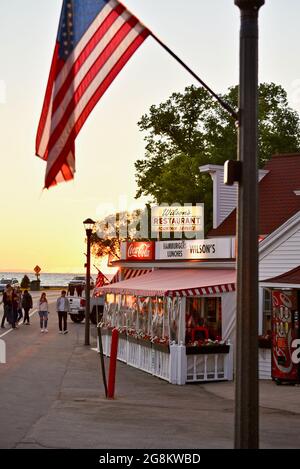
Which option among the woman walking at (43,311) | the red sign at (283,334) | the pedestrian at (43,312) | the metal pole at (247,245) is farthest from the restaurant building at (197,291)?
the metal pole at (247,245)

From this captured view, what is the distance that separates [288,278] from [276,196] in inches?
351

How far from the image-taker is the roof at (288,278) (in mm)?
18077

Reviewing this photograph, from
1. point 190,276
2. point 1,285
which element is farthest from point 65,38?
point 1,285

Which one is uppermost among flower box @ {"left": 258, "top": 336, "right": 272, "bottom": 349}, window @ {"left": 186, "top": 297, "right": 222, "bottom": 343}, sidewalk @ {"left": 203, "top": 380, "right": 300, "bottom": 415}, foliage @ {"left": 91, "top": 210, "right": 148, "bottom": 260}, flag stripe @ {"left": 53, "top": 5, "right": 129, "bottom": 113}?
foliage @ {"left": 91, "top": 210, "right": 148, "bottom": 260}

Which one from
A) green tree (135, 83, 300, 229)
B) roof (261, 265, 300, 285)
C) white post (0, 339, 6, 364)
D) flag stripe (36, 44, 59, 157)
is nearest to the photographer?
flag stripe (36, 44, 59, 157)

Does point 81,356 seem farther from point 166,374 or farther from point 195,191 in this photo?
point 195,191

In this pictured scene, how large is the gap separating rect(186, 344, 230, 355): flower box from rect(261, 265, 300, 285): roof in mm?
2028

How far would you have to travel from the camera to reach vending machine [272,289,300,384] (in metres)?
17.4

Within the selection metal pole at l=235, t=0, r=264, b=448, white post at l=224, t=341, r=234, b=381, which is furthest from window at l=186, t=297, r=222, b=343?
metal pole at l=235, t=0, r=264, b=448

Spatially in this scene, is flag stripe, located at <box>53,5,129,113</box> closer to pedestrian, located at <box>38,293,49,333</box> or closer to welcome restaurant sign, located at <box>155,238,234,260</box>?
welcome restaurant sign, located at <box>155,238,234,260</box>

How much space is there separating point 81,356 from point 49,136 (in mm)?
15558

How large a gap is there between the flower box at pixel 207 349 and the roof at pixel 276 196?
718 cm

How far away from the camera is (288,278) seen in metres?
18.4

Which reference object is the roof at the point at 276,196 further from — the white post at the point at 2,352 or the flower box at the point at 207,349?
the white post at the point at 2,352
